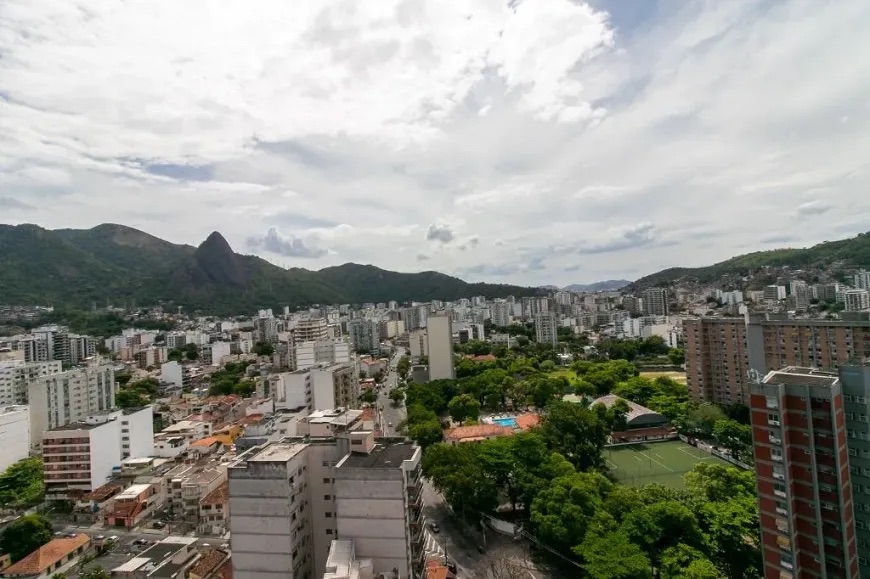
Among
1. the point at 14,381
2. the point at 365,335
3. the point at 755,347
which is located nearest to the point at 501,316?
the point at 365,335

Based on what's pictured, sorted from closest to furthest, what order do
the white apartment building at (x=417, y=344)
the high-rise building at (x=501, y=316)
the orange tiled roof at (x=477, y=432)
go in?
the orange tiled roof at (x=477, y=432) < the white apartment building at (x=417, y=344) < the high-rise building at (x=501, y=316)

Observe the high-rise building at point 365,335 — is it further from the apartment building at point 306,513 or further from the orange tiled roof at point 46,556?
the apartment building at point 306,513

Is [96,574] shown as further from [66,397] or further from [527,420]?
[66,397]

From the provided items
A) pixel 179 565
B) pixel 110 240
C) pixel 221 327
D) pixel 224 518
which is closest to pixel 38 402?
pixel 224 518

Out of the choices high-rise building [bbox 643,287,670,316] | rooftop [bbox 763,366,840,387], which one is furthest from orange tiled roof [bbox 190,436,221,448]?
high-rise building [bbox 643,287,670,316]

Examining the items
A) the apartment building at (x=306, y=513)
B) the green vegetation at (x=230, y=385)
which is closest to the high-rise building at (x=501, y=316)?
the green vegetation at (x=230, y=385)
